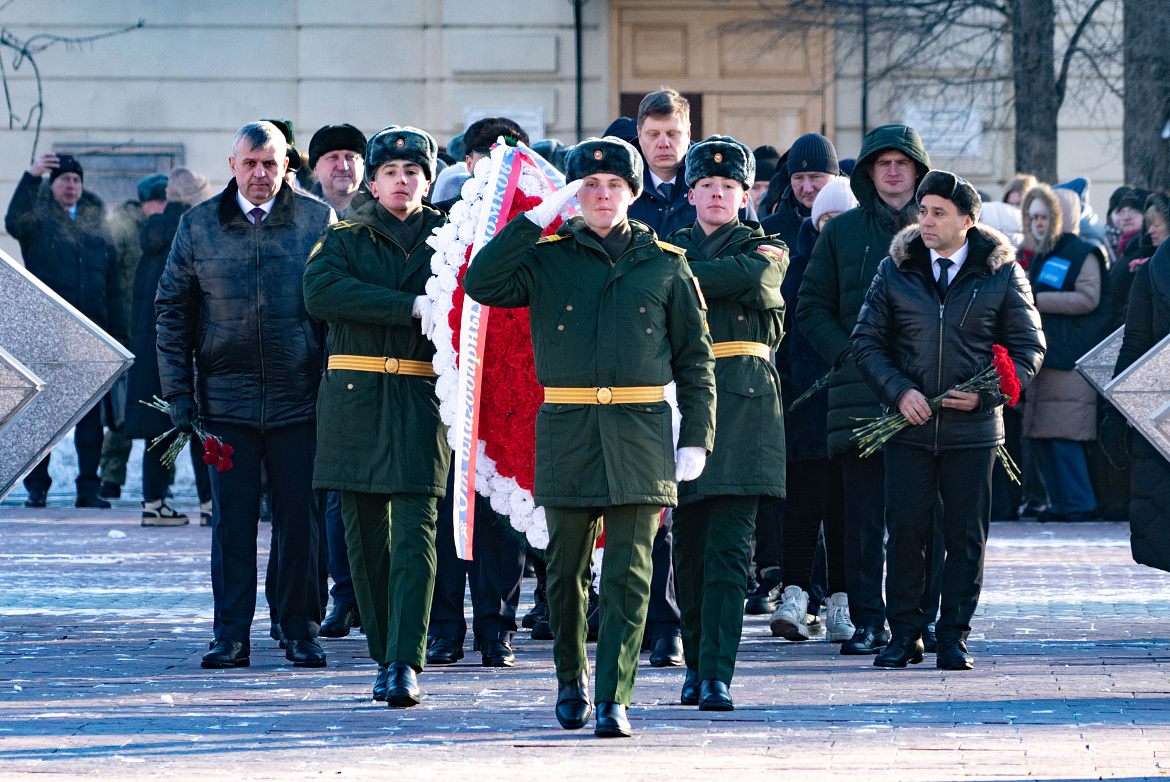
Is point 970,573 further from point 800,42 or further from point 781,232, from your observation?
point 800,42

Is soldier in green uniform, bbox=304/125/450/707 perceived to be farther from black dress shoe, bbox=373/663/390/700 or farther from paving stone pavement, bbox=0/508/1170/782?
paving stone pavement, bbox=0/508/1170/782

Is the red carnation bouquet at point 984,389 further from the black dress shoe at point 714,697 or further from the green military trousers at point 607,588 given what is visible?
the green military trousers at point 607,588

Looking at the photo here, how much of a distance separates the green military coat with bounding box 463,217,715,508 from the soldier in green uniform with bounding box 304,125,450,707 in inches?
26.5

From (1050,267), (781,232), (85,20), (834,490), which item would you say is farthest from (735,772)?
(85,20)

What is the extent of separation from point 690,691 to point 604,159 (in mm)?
1813

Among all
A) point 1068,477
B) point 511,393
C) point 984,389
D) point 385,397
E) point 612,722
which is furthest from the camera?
point 1068,477

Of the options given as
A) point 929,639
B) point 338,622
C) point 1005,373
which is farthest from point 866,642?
point 338,622

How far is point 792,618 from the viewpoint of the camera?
8.03 metres

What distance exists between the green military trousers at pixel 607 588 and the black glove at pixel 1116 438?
8.55ft

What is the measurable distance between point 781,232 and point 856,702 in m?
2.85

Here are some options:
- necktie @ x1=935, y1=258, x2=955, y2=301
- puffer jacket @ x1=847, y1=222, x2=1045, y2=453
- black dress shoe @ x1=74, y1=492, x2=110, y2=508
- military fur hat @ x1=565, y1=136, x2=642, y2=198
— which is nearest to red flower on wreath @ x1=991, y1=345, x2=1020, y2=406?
puffer jacket @ x1=847, y1=222, x2=1045, y2=453

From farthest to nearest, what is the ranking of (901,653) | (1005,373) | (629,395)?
(901,653), (1005,373), (629,395)

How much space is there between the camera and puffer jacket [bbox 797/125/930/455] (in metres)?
7.89

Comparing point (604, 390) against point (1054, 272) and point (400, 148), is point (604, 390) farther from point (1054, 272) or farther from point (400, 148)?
point (1054, 272)
